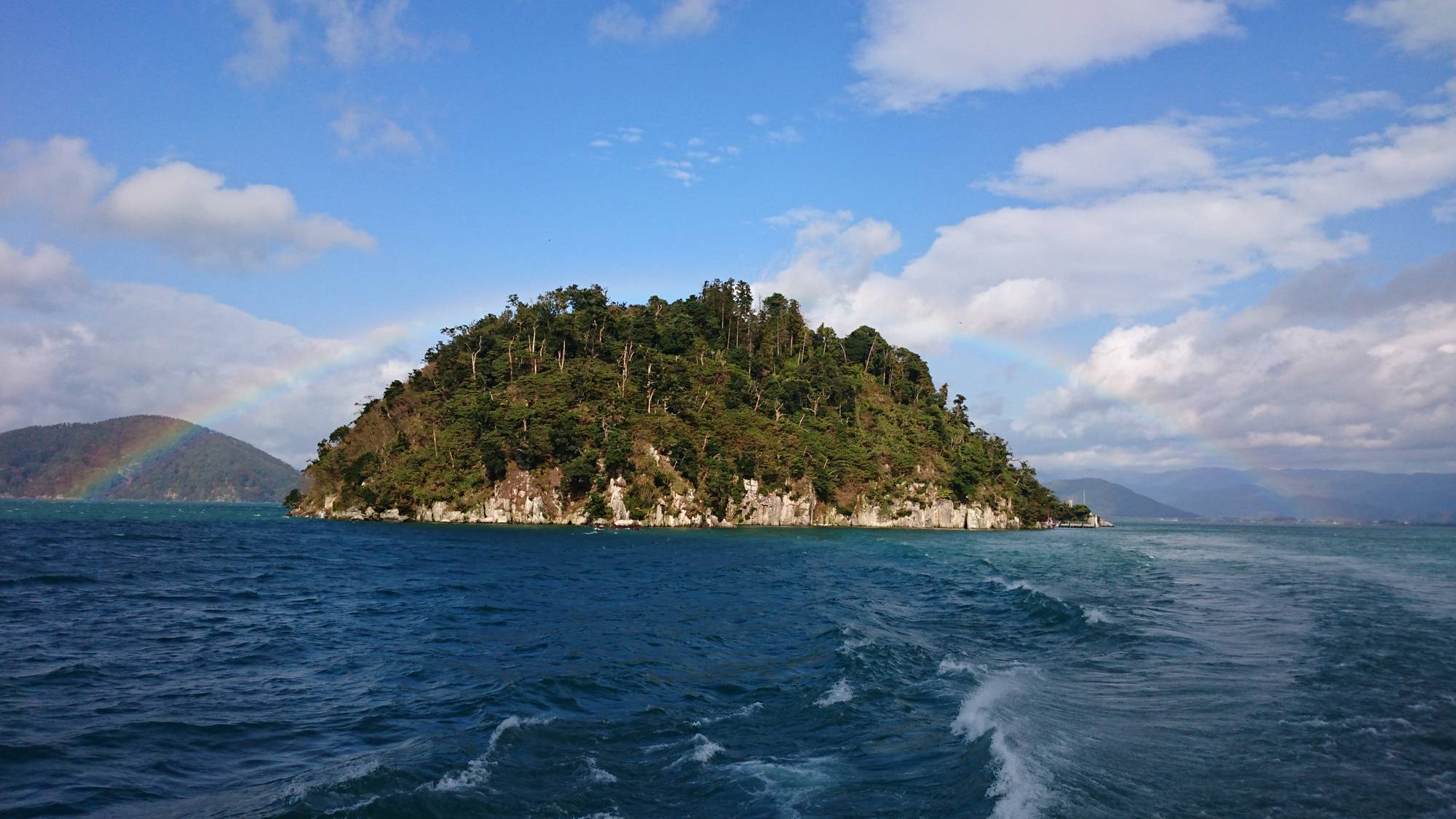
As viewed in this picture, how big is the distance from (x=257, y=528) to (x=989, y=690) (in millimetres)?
81738

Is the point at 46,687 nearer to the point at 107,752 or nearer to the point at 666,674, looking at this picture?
the point at 107,752

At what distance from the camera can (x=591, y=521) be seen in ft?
339

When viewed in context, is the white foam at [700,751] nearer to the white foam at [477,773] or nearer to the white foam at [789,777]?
the white foam at [789,777]

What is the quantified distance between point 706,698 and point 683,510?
89.9 m

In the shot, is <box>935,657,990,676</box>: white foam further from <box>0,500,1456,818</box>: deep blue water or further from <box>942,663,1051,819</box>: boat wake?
<box>942,663,1051,819</box>: boat wake

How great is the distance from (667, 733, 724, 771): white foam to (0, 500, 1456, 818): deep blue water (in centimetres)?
6

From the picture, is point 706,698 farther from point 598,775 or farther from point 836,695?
point 598,775

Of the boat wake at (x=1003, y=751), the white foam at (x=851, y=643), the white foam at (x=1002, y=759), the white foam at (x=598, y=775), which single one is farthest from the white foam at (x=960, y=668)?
the white foam at (x=598, y=775)

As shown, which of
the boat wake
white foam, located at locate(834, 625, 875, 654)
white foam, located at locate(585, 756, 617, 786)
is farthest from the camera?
white foam, located at locate(834, 625, 875, 654)

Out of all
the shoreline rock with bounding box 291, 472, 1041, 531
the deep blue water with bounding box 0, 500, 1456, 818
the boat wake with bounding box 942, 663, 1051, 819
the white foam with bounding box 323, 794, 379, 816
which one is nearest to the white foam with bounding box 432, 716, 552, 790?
the deep blue water with bounding box 0, 500, 1456, 818

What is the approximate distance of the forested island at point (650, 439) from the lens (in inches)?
4129

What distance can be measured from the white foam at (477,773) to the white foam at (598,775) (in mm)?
1580

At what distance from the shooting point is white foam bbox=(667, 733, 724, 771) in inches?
529

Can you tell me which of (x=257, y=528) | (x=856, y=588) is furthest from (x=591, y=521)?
(x=856, y=588)
